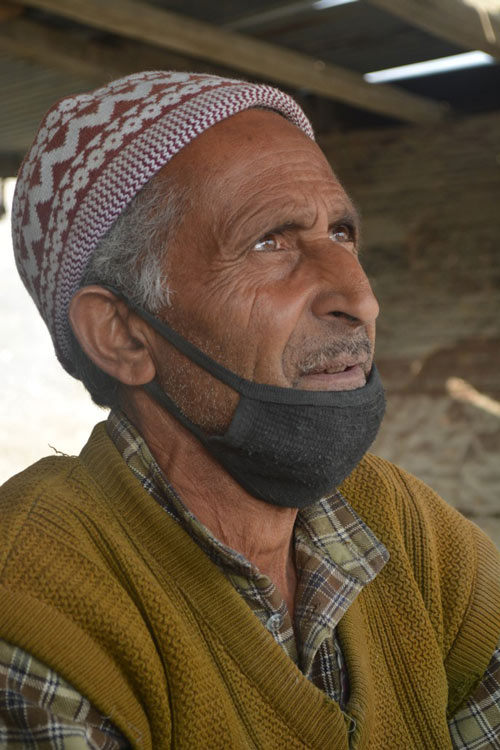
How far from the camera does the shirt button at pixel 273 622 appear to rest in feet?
6.00

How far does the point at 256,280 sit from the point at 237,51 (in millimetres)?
2681

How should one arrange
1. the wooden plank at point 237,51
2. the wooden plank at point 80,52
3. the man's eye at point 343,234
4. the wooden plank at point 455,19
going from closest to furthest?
the man's eye at point 343,234, the wooden plank at point 455,19, the wooden plank at point 237,51, the wooden plank at point 80,52

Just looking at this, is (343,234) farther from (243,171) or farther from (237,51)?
(237,51)

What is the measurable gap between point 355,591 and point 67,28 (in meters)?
3.53

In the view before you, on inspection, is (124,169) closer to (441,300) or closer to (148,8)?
(148,8)

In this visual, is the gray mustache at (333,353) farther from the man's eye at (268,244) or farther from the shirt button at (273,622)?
the shirt button at (273,622)

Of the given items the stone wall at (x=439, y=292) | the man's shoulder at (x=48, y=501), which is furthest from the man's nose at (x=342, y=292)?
the stone wall at (x=439, y=292)

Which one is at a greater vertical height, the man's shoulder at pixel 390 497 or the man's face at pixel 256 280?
the man's face at pixel 256 280

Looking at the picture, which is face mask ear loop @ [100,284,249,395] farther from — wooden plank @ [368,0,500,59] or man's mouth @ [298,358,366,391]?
wooden plank @ [368,0,500,59]

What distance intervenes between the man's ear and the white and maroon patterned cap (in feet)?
0.15

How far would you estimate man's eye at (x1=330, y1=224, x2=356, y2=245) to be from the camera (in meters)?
2.09

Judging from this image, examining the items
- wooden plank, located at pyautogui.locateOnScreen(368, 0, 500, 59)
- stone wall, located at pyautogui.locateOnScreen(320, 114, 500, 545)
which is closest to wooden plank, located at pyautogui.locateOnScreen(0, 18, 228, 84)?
stone wall, located at pyautogui.locateOnScreen(320, 114, 500, 545)

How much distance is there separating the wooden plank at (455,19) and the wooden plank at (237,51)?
898 millimetres

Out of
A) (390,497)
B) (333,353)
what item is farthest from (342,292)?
(390,497)
